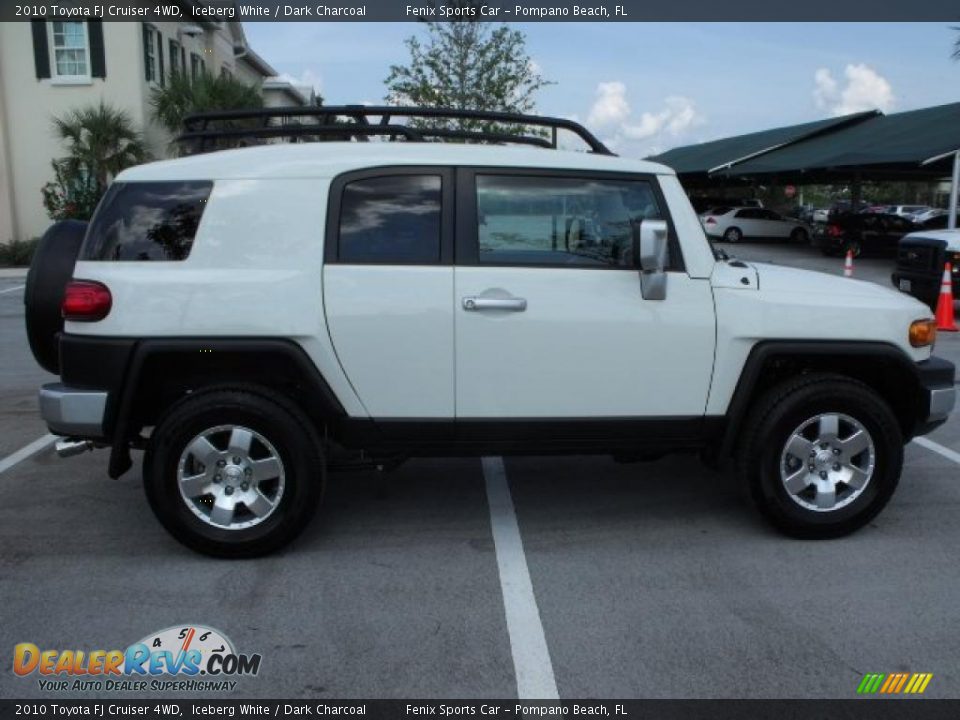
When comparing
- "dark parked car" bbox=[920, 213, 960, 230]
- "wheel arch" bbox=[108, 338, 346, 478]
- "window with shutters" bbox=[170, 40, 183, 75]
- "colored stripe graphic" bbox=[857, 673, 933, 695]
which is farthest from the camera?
"dark parked car" bbox=[920, 213, 960, 230]

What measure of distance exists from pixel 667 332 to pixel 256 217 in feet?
6.45

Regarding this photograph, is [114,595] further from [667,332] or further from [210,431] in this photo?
[667,332]

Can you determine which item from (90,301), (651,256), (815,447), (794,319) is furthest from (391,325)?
(815,447)

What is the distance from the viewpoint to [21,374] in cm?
872

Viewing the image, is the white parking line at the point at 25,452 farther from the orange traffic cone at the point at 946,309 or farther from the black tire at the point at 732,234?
the black tire at the point at 732,234

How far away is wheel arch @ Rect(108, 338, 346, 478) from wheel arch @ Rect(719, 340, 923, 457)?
1904 millimetres

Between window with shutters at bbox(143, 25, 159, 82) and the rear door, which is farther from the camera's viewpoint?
window with shutters at bbox(143, 25, 159, 82)

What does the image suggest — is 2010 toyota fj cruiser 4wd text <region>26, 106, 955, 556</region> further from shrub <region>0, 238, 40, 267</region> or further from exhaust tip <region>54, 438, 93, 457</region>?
shrub <region>0, 238, 40, 267</region>

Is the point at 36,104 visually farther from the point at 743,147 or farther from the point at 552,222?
the point at 743,147

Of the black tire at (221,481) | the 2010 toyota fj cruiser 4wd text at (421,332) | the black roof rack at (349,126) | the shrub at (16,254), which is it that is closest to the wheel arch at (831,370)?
the 2010 toyota fj cruiser 4wd text at (421,332)

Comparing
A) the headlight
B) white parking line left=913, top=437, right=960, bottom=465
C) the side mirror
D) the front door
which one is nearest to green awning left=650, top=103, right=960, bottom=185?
white parking line left=913, top=437, right=960, bottom=465

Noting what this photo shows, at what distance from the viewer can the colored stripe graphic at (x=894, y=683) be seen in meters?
3.13

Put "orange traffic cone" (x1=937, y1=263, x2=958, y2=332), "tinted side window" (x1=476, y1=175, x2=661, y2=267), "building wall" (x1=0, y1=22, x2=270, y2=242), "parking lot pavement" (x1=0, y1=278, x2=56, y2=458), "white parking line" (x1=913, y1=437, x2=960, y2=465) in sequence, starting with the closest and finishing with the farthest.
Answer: "tinted side window" (x1=476, y1=175, x2=661, y2=267), "white parking line" (x1=913, y1=437, x2=960, y2=465), "parking lot pavement" (x1=0, y1=278, x2=56, y2=458), "orange traffic cone" (x1=937, y1=263, x2=958, y2=332), "building wall" (x1=0, y1=22, x2=270, y2=242)
